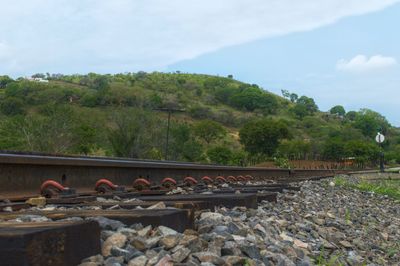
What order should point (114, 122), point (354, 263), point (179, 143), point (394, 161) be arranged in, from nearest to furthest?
1. point (354, 263)
2. point (114, 122)
3. point (179, 143)
4. point (394, 161)

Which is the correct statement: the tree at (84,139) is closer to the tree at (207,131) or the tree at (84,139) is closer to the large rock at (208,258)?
the tree at (207,131)

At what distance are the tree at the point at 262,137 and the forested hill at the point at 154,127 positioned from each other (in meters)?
0.16

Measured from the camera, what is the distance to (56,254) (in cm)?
222

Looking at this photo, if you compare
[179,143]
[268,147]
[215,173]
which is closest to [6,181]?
[215,173]

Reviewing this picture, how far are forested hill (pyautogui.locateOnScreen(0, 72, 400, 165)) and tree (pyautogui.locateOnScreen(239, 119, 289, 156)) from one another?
16cm

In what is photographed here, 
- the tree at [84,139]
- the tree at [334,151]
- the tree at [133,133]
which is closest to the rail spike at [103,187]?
the tree at [84,139]

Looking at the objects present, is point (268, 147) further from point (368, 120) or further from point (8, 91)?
point (368, 120)

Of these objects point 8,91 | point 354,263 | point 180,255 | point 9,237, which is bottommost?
point 354,263

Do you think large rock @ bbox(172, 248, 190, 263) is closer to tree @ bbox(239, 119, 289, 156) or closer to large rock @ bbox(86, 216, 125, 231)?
large rock @ bbox(86, 216, 125, 231)

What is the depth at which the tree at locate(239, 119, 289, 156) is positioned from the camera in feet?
287

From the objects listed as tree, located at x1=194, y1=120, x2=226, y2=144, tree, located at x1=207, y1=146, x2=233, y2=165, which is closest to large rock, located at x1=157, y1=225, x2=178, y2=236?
tree, located at x1=207, y1=146, x2=233, y2=165

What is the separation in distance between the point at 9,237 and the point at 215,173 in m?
12.1

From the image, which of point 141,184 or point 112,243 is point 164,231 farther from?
point 141,184

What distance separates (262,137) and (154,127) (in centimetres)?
3186
